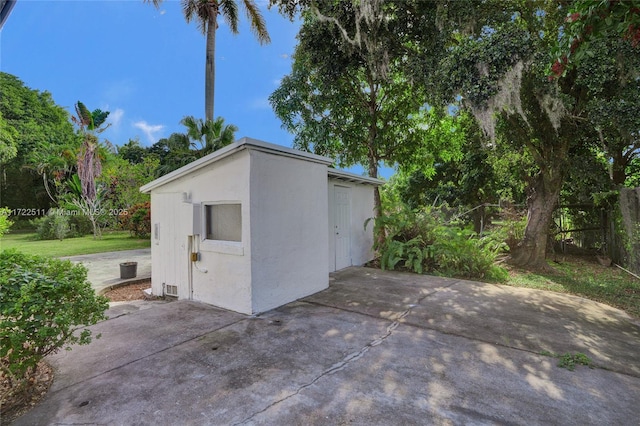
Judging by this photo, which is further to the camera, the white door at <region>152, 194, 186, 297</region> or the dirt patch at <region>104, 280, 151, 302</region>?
the dirt patch at <region>104, 280, 151, 302</region>

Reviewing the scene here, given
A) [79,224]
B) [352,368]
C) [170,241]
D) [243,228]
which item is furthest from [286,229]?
[79,224]

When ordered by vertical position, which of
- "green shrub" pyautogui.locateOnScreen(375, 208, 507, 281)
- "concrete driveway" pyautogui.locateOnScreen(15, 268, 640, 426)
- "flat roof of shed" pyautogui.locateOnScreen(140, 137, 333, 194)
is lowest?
"concrete driveway" pyautogui.locateOnScreen(15, 268, 640, 426)

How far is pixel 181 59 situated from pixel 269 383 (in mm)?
16434

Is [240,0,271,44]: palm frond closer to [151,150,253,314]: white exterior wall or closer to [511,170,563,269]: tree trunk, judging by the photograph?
[151,150,253,314]: white exterior wall

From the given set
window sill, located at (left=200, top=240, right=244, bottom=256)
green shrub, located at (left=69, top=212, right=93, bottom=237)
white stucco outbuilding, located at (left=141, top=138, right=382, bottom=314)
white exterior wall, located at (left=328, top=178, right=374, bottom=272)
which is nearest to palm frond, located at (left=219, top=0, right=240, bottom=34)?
white exterior wall, located at (left=328, top=178, right=374, bottom=272)

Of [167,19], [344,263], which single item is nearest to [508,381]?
[344,263]

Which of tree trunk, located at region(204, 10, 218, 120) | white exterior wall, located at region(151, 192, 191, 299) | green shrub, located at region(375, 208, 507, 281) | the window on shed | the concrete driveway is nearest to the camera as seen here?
the concrete driveway

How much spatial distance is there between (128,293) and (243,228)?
458 cm

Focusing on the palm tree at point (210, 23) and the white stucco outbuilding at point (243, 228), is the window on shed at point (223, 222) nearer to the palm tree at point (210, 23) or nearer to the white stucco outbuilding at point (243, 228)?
the white stucco outbuilding at point (243, 228)

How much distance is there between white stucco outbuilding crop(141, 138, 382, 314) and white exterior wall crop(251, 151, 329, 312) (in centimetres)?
2

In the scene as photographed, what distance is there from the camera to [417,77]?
705cm

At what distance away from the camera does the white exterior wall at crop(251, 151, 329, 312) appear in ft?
14.6

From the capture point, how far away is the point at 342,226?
762 cm

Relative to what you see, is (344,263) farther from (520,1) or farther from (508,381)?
(520,1)
